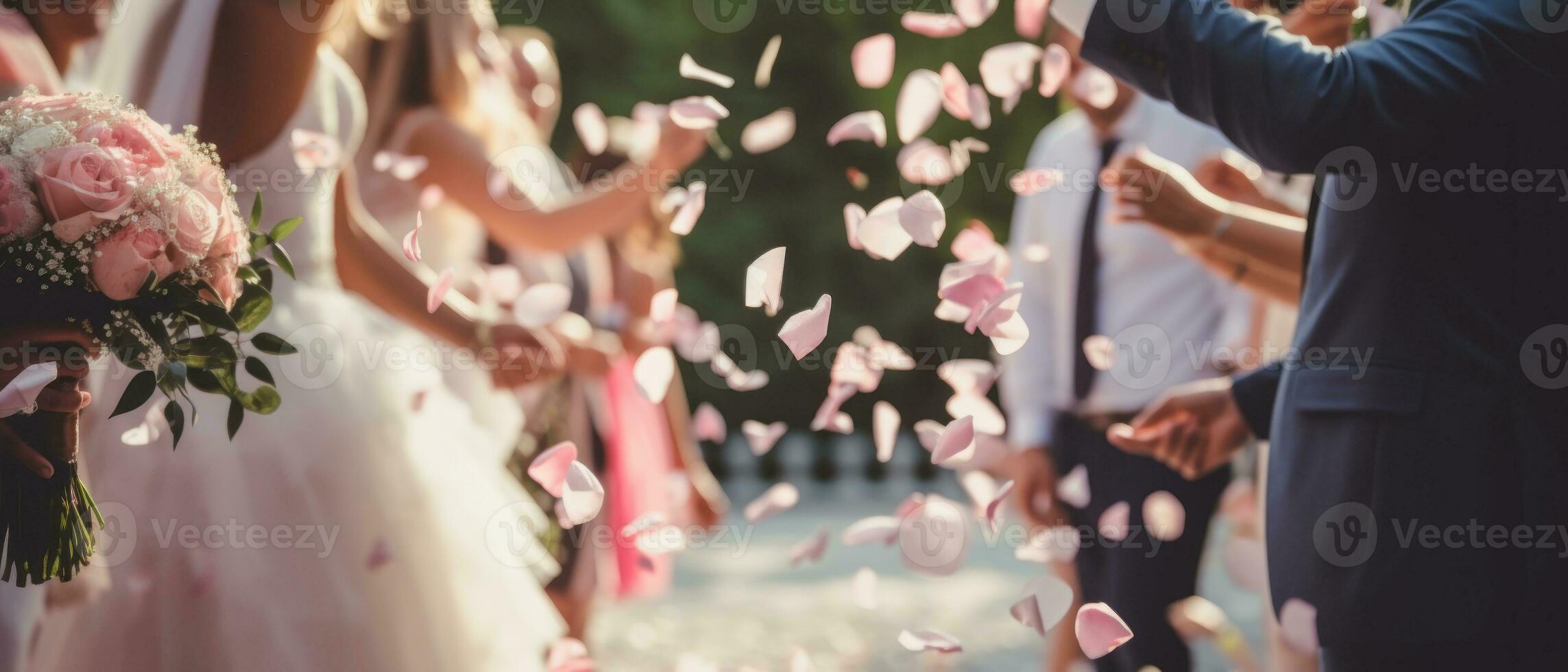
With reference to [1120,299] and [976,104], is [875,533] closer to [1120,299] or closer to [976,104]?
[976,104]

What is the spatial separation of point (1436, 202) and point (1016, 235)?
224 centimetres

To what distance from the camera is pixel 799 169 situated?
10.4m

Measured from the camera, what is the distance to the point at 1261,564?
2875 millimetres

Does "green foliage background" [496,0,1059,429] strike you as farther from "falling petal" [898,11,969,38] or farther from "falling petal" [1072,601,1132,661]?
"falling petal" [1072,601,1132,661]

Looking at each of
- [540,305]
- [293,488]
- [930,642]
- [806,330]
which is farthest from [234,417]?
[540,305]

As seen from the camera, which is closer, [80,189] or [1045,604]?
[80,189]

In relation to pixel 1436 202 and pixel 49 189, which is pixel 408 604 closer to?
pixel 49 189

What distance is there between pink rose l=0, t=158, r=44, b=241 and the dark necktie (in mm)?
2545

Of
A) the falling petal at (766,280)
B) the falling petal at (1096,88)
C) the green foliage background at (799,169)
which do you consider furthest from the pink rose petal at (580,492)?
the green foliage background at (799,169)

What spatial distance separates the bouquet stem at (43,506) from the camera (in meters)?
1.65

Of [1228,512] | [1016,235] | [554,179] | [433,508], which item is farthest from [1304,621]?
[554,179]

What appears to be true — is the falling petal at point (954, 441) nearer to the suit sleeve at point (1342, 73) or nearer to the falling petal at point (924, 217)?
the falling petal at point (924, 217)

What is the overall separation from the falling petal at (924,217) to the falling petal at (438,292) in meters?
0.83

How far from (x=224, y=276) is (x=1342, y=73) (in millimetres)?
1375
